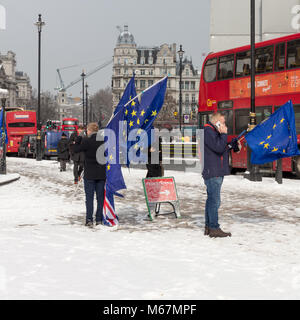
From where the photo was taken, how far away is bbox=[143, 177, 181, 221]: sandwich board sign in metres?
9.87

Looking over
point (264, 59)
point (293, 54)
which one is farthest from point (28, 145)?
point (293, 54)

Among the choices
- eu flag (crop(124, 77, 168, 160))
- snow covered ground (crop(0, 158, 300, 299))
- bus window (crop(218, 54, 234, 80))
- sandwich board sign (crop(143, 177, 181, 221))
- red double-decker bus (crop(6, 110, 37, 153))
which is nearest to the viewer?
snow covered ground (crop(0, 158, 300, 299))

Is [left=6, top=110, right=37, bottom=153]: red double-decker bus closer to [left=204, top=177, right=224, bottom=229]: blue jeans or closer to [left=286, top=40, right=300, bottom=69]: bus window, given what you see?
[left=286, top=40, right=300, bottom=69]: bus window

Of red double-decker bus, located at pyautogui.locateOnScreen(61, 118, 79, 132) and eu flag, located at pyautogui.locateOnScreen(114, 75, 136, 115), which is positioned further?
red double-decker bus, located at pyautogui.locateOnScreen(61, 118, 79, 132)

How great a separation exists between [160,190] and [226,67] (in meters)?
10.7

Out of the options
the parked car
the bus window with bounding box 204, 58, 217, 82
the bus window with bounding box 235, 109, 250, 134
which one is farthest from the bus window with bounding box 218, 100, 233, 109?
the parked car

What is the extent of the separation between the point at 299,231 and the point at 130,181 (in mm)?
9933

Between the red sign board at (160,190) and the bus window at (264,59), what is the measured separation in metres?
9.09

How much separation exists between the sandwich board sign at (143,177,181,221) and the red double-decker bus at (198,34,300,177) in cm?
837

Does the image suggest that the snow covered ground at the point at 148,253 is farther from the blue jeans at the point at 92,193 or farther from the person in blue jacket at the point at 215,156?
the person in blue jacket at the point at 215,156

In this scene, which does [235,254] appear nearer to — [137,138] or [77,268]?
[77,268]

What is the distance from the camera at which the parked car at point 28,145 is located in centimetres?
3866

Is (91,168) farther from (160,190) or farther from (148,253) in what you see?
(148,253)
